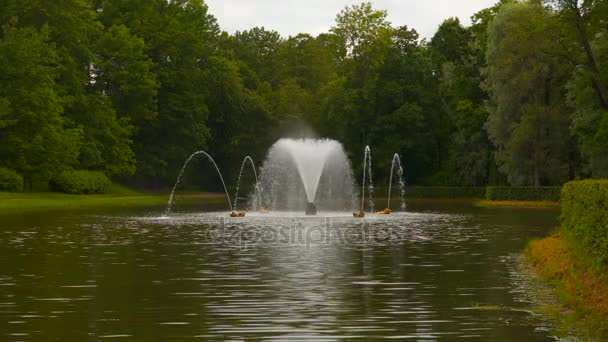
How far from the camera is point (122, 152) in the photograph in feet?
310

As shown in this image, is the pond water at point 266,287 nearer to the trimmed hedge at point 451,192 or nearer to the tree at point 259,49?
the trimmed hedge at point 451,192

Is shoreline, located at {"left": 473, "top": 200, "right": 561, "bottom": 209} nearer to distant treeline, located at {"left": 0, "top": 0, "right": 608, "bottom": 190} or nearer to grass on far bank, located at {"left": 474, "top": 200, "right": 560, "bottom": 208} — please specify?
grass on far bank, located at {"left": 474, "top": 200, "right": 560, "bottom": 208}

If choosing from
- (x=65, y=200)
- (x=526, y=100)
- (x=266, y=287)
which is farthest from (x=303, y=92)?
(x=266, y=287)

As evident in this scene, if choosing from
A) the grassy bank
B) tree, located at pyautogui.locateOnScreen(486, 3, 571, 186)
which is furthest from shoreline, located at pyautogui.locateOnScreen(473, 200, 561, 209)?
the grassy bank

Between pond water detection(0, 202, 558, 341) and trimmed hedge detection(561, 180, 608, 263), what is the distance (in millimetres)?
1599

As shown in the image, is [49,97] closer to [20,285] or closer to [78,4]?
[78,4]

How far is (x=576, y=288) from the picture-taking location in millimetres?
16656

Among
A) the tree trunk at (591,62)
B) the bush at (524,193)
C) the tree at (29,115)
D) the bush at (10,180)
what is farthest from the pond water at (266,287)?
the tree at (29,115)

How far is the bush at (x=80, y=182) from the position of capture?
81188 millimetres

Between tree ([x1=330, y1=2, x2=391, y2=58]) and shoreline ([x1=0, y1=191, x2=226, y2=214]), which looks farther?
tree ([x1=330, y1=2, x2=391, y2=58])

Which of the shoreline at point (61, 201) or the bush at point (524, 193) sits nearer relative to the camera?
the shoreline at point (61, 201)

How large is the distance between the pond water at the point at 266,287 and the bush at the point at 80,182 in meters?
45.0

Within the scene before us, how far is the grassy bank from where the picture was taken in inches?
2552

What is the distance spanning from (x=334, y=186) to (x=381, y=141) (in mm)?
8610
